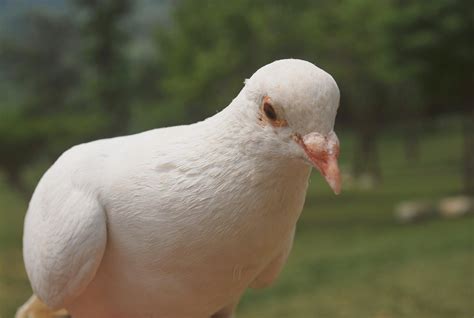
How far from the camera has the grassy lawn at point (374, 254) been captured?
14.3 feet

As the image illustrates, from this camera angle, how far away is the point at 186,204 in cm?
143

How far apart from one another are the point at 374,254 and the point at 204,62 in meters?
2.35

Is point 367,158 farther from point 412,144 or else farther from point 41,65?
point 41,65

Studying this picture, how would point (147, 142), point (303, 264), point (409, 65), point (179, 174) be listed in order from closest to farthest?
1. point (179, 174)
2. point (147, 142)
3. point (303, 264)
4. point (409, 65)

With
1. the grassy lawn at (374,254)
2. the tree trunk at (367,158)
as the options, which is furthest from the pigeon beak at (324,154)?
the tree trunk at (367,158)

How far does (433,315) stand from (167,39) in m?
3.71

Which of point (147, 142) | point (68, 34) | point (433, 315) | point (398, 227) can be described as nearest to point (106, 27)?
point (68, 34)

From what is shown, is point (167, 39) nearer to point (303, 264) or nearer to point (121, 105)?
point (121, 105)

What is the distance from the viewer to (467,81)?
5.95 meters

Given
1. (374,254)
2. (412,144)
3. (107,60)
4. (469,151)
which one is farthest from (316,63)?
(107,60)

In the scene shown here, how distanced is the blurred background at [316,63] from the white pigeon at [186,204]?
3.66 metres

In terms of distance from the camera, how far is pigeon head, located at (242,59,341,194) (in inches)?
47.7

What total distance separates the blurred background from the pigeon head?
401cm

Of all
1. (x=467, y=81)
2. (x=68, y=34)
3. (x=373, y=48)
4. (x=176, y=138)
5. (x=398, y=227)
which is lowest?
(x=398, y=227)
